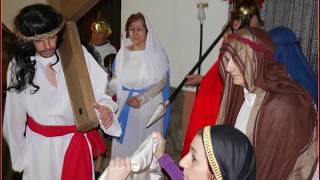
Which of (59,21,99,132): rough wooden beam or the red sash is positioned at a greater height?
(59,21,99,132): rough wooden beam

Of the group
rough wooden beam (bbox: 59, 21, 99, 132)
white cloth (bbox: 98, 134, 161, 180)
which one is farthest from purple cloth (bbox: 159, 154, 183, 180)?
rough wooden beam (bbox: 59, 21, 99, 132)

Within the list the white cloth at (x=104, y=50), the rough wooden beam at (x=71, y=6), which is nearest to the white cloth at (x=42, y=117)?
the rough wooden beam at (x=71, y=6)

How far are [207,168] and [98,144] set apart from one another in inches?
52.0

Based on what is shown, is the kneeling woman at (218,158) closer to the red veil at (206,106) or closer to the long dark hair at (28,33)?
the long dark hair at (28,33)

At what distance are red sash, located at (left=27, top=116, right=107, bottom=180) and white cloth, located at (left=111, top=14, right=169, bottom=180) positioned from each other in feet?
5.27

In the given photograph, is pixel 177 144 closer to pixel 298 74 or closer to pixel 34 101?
pixel 298 74

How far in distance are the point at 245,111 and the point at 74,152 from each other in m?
1.05

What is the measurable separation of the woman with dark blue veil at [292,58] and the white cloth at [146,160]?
161cm

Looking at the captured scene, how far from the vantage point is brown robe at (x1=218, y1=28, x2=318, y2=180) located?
2080 mm

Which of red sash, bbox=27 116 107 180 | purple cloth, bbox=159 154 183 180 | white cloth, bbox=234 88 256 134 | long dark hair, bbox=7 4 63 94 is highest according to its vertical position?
long dark hair, bbox=7 4 63 94

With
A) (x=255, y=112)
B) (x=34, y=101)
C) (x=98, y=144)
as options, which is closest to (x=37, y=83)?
(x=34, y=101)

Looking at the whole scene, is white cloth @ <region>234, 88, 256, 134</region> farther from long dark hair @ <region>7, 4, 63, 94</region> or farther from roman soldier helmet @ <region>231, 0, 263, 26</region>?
roman soldier helmet @ <region>231, 0, 263, 26</region>

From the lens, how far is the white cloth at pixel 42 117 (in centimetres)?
255

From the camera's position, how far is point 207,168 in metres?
1.61
